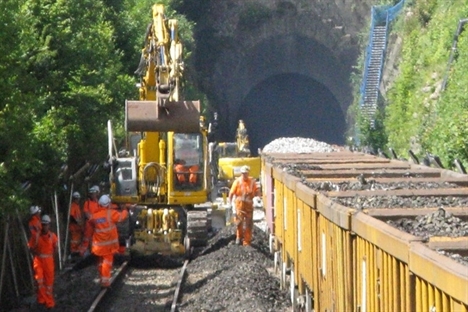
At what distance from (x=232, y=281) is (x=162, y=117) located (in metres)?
3.59

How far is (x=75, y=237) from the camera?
75.3 ft

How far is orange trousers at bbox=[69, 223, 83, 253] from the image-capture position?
2278cm

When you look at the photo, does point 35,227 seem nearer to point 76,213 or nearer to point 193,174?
point 76,213

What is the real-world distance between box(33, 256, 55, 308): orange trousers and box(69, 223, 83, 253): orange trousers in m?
6.41

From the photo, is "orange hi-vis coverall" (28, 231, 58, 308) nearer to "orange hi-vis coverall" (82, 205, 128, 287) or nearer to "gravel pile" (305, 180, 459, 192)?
"orange hi-vis coverall" (82, 205, 128, 287)

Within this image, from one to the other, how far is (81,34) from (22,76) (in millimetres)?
8632

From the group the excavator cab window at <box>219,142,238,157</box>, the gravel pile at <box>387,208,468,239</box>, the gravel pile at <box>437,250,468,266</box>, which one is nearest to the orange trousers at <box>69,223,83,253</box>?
the gravel pile at <box>387,208,468,239</box>

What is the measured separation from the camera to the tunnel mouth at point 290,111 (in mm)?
62188

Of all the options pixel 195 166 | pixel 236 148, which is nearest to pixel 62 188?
pixel 195 166

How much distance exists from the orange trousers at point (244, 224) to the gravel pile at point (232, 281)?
234mm

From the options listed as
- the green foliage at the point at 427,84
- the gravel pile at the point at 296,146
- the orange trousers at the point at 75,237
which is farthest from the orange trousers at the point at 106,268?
the gravel pile at the point at 296,146

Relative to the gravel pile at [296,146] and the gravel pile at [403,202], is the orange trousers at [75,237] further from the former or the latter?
the gravel pile at [403,202]

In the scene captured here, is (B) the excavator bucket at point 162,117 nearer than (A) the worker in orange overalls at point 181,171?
Yes

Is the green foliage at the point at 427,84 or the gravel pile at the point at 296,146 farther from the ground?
the green foliage at the point at 427,84
